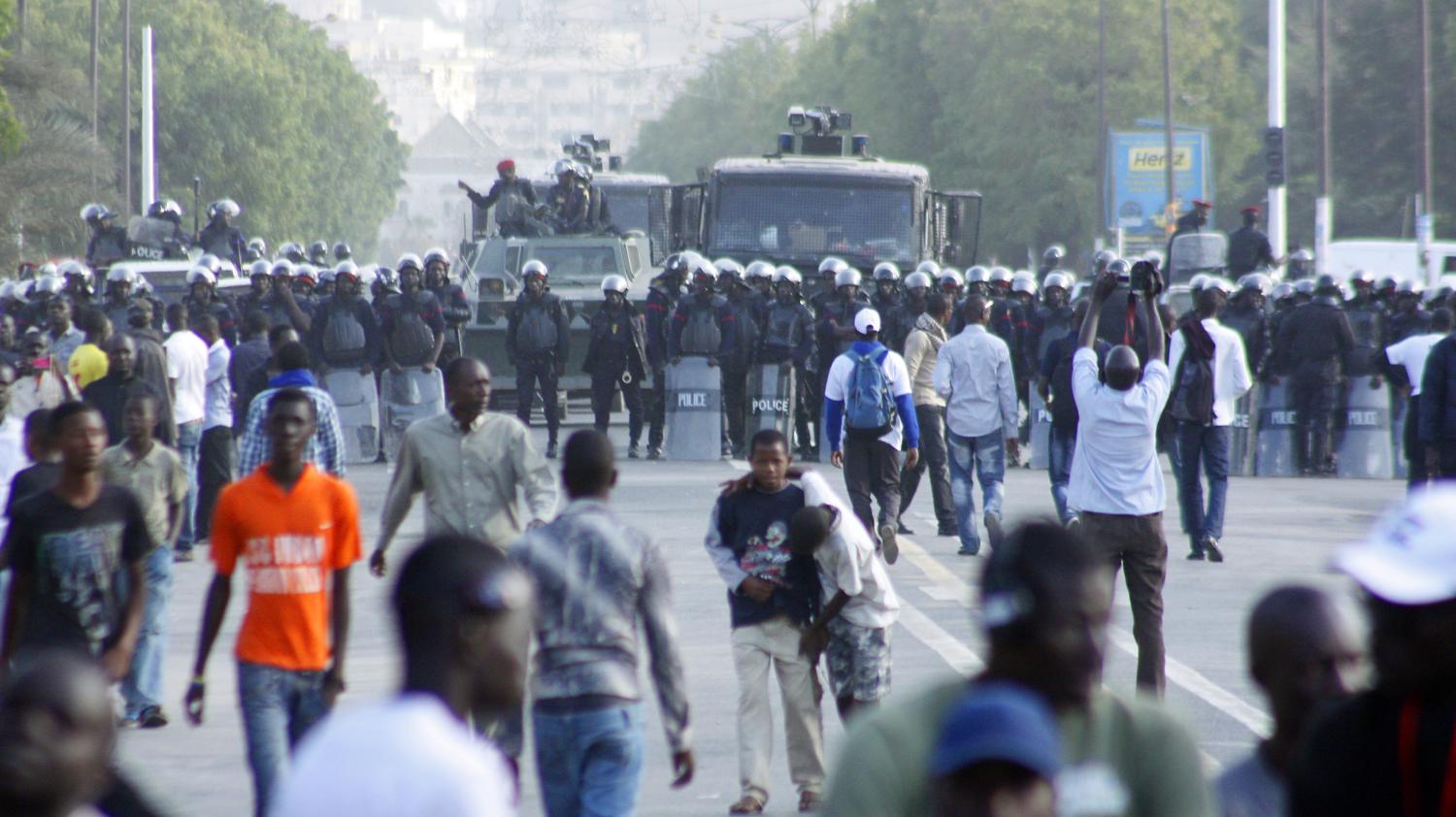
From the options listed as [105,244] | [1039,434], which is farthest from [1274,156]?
[105,244]

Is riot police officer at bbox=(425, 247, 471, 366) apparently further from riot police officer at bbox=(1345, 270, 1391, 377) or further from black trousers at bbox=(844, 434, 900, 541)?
black trousers at bbox=(844, 434, 900, 541)

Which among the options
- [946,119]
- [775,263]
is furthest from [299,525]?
[946,119]

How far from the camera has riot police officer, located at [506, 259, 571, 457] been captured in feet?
77.5

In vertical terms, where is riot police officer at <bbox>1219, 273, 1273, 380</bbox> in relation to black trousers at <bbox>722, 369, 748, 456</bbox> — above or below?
above

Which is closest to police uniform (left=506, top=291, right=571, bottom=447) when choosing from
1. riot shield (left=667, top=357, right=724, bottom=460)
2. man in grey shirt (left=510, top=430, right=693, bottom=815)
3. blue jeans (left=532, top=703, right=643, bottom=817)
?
riot shield (left=667, top=357, right=724, bottom=460)

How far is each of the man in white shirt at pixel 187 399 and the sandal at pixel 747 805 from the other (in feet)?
26.9

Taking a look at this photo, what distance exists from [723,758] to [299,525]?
2.38 m

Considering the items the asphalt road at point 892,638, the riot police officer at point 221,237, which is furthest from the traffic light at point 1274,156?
the riot police officer at point 221,237

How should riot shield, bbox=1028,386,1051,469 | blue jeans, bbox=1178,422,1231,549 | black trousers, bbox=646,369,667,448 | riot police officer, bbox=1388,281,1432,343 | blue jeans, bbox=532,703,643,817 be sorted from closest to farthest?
blue jeans, bbox=532,703,643,817
blue jeans, bbox=1178,422,1231,549
riot police officer, bbox=1388,281,1432,343
riot shield, bbox=1028,386,1051,469
black trousers, bbox=646,369,667,448

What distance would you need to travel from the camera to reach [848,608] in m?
7.82

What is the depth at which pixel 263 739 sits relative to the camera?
22.0 feet

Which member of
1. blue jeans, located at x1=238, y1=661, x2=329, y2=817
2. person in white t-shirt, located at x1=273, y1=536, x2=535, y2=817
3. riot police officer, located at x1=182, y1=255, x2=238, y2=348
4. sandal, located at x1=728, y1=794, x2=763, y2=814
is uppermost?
riot police officer, located at x1=182, y1=255, x2=238, y2=348

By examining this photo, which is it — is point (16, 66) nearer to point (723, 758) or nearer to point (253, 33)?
point (723, 758)

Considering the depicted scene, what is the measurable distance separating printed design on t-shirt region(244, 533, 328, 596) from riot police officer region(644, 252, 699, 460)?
53.9 feet
